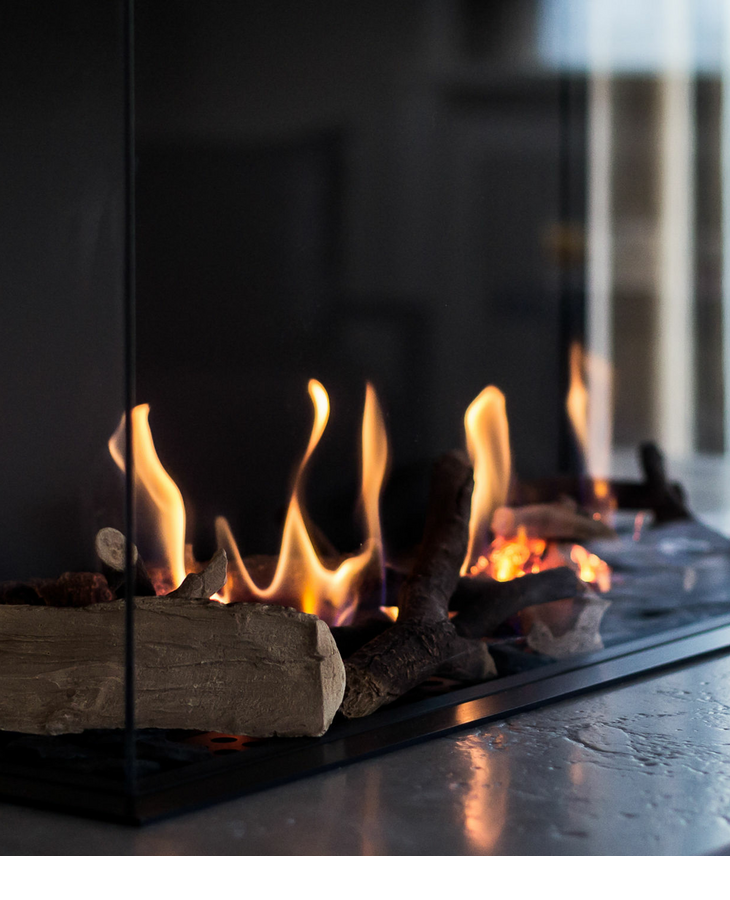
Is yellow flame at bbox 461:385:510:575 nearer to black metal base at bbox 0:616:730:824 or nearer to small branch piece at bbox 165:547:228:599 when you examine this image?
black metal base at bbox 0:616:730:824

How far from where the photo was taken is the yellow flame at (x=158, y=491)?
55.3 inches

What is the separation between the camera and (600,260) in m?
2.25

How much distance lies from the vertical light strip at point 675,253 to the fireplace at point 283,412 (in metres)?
0.30

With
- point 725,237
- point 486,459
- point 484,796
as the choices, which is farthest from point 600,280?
point 484,796

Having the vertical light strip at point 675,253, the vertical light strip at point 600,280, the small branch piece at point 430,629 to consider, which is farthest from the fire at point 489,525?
the vertical light strip at point 675,253

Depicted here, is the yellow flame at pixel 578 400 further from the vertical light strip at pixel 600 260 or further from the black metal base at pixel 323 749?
the black metal base at pixel 323 749

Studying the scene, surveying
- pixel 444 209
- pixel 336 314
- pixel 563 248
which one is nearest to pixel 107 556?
pixel 336 314

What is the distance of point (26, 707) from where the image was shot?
1258 millimetres

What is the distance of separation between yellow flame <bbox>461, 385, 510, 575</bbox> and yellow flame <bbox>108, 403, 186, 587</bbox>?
0.49m

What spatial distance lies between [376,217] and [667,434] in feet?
2.73

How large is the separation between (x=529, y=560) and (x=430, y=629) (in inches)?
18.3

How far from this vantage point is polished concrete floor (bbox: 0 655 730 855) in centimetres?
99

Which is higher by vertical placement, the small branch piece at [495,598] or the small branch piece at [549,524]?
the small branch piece at [549,524]

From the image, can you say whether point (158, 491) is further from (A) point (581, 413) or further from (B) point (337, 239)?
(A) point (581, 413)
